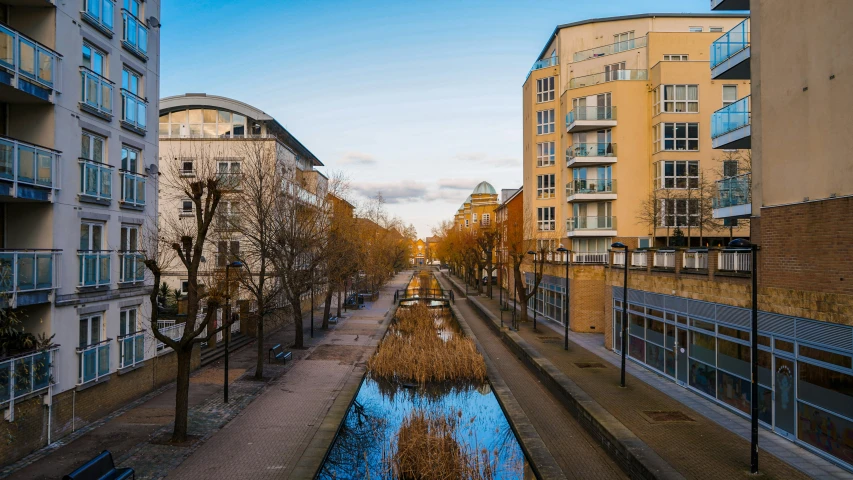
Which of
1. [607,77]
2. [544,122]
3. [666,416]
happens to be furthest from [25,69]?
[544,122]

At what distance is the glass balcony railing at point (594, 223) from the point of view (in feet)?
114

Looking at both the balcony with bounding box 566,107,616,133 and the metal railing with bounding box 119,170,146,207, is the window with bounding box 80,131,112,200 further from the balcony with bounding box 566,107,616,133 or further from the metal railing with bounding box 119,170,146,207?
the balcony with bounding box 566,107,616,133

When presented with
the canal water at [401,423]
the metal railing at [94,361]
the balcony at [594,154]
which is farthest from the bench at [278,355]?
the balcony at [594,154]

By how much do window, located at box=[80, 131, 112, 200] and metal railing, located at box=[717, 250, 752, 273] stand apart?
1730 cm

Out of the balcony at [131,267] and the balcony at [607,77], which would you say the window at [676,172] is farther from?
the balcony at [131,267]

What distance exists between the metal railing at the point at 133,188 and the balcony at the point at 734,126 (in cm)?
1816

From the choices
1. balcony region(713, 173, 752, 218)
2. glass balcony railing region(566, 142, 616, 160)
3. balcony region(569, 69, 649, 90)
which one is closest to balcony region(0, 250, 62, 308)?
balcony region(713, 173, 752, 218)

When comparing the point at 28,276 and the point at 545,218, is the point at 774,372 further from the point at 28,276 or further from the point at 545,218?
the point at 545,218

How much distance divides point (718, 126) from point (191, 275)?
16.3 m

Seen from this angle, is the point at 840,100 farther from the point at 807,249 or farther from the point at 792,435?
the point at 792,435

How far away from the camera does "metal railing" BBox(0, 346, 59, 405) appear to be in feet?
35.7

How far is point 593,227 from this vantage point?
35219 mm

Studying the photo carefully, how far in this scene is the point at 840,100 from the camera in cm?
1130

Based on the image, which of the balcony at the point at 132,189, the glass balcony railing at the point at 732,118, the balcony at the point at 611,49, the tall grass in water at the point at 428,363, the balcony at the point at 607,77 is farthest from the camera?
the balcony at the point at 611,49
